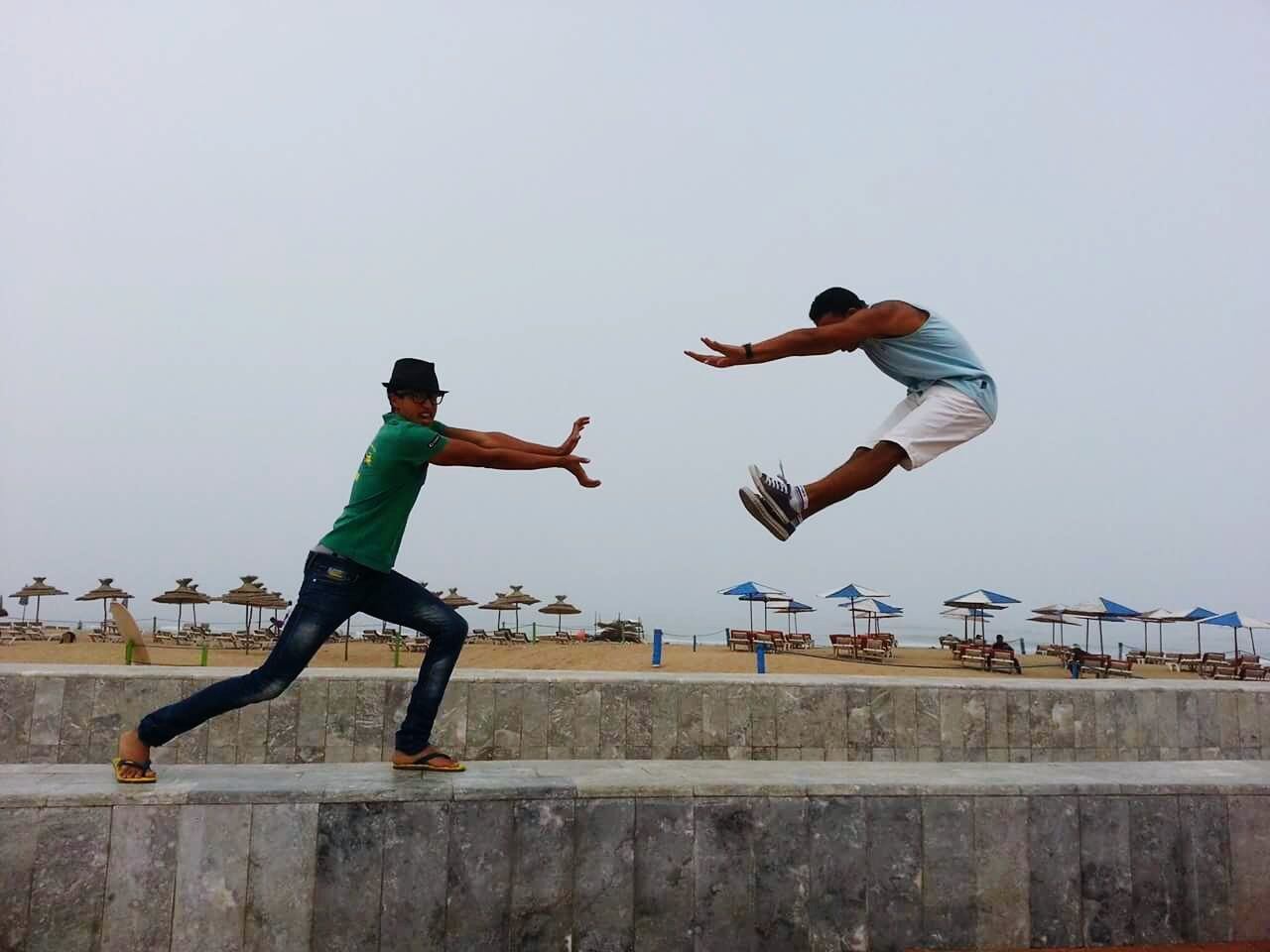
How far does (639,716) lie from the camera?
30.3ft

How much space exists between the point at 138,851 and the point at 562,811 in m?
1.93

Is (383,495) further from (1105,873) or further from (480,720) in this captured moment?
(480,720)

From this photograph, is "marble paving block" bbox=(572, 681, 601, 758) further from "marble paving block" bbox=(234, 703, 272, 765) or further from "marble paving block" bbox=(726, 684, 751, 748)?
"marble paving block" bbox=(234, 703, 272, 765)

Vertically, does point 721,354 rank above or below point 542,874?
above

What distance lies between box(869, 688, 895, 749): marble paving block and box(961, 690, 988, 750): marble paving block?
86cm

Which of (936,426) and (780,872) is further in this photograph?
(936,426)

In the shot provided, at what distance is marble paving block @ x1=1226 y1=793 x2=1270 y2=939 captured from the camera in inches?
185

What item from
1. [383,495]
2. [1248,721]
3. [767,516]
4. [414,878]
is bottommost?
[1248,721]

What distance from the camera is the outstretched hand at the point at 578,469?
16.8 ft

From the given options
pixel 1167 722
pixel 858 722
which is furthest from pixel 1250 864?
pixel 1167 722

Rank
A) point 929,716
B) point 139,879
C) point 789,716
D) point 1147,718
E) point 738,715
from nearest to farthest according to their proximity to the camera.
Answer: point 139,879
point 738,715
point 789,716
point 929,716
point 1147,718

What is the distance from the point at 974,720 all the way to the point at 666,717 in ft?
12.0

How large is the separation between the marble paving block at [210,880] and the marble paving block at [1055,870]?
3.99 meters

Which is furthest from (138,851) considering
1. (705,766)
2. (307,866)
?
(705,766)
